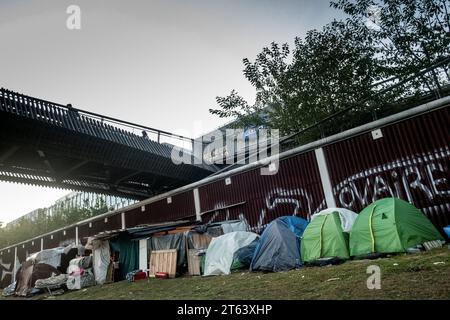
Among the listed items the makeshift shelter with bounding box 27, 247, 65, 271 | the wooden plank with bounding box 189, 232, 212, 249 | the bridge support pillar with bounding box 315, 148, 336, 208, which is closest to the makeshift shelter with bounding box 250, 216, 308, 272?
the bridge support pillar with bounding box 315, 148, 336, 208

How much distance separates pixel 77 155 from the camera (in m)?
14.2

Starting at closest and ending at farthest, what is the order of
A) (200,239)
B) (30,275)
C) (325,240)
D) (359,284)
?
(359,284)
(325,240)
(200,239)
(30,275)

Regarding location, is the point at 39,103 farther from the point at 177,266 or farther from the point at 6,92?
the point at 177,266

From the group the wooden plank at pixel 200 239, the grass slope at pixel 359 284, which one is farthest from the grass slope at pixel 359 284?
the wooden plank at pixel 200 239

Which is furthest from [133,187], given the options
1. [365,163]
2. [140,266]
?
[365,163]

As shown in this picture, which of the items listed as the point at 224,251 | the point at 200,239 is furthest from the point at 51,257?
the point at 224,251

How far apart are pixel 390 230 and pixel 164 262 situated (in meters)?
8.53

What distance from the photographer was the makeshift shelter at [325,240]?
7732 mm

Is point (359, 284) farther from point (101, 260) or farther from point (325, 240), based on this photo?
point (101, 260)

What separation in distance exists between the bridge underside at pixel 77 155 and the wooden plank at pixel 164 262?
574cm

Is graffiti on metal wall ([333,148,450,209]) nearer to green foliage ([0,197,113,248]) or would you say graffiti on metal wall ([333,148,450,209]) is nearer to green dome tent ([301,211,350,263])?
green dome tent ([301,211,350,263])

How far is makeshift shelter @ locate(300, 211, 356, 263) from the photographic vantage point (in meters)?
7.73

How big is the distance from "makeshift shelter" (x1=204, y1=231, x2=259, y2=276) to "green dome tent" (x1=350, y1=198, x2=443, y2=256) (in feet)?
12.2

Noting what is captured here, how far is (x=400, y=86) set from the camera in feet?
43.3
